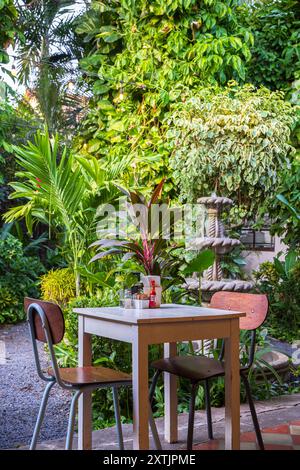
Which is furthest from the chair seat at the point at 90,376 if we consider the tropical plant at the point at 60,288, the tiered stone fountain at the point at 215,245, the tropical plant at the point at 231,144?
the tropical plant at the point at 231,144

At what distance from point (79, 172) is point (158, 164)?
1.39 meters

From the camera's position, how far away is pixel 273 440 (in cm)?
335

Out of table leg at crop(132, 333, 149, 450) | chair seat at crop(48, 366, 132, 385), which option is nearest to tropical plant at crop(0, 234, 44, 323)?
chair seat at crop(48, 366, 132, 385)

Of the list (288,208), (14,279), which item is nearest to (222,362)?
(288,208)

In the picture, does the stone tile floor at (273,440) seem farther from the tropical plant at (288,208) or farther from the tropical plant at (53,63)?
the tropical plant at (53,63)

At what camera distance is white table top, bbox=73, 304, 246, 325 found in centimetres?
260

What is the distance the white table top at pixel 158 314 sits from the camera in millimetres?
2604

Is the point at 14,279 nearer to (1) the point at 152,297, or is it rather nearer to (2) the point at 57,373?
(1) the point at 152,297

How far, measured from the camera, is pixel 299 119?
6.60m

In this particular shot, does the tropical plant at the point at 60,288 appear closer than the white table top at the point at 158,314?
No

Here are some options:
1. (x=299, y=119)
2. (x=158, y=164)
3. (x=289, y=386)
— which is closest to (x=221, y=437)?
(x=289, y=386)

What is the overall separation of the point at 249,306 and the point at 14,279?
220 inches

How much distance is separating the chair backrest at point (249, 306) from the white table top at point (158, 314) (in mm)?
222

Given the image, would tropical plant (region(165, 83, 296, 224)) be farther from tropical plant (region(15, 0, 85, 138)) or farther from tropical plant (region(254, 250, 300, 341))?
tropical plant (region(15, 0, 85, 138))
